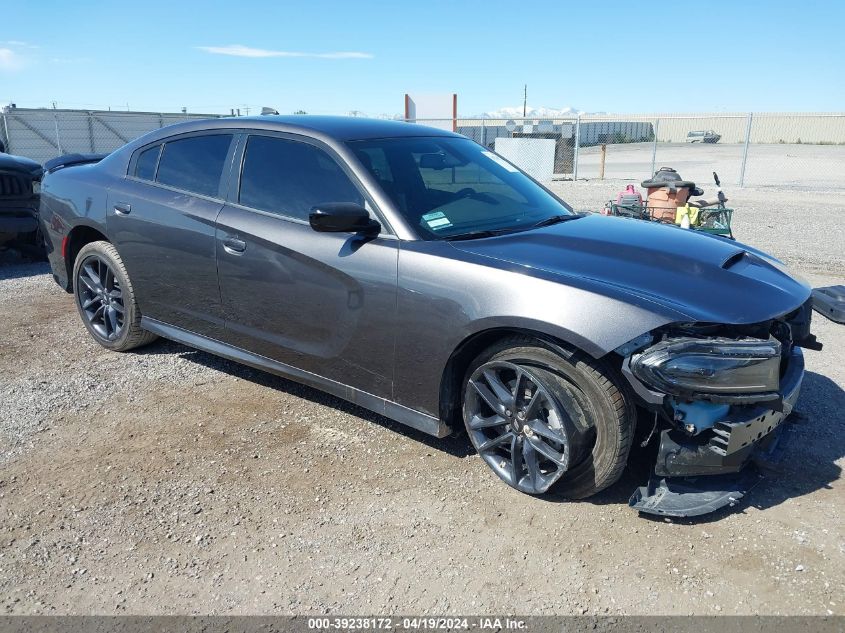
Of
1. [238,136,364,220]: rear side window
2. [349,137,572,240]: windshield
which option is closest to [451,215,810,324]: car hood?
[349,137,572,240]: windshield

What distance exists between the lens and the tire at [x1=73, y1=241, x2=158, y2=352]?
193 inches

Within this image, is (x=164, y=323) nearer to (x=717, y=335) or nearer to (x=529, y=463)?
(x=529, y=463)

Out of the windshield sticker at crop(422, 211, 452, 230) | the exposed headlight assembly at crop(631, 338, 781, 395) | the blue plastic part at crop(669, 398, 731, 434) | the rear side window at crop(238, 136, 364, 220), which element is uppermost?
the rear side window at crop(238, 136, 364, 220)

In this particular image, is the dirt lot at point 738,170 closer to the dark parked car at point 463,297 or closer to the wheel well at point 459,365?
the dark parked car at point 463,297

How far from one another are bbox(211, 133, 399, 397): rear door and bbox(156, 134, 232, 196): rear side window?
8.7 inches

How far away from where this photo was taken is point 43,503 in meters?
3.24

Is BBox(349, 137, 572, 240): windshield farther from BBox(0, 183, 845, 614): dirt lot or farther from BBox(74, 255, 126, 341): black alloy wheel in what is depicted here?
BBox(74, 255, 126, 341): black alloy wheel

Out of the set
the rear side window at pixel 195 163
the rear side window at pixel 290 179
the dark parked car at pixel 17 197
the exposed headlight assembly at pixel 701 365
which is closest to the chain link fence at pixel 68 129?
the dark parked car at pixel 17 197

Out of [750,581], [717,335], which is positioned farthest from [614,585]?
[717,335]

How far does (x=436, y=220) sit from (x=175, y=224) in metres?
1.77

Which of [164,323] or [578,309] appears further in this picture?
[164,323]

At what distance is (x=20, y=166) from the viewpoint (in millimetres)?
7785

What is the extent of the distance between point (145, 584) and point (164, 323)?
90.9 inches

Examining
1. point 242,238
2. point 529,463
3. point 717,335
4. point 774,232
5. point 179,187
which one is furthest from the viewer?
point 774,232
